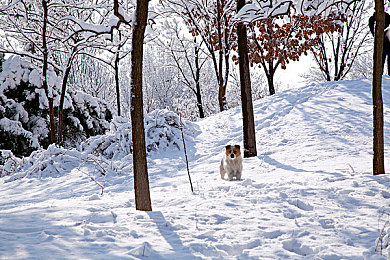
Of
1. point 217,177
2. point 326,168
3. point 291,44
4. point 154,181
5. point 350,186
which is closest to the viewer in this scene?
point 350,186

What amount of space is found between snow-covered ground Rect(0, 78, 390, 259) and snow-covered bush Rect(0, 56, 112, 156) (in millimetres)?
3730

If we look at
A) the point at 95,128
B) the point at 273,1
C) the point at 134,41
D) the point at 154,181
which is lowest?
the point at 154,181

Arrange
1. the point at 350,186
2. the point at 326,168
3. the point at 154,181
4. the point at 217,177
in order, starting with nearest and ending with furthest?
the point at 350,186, the point at 326,168, the point at 217,177, the point at 154,181

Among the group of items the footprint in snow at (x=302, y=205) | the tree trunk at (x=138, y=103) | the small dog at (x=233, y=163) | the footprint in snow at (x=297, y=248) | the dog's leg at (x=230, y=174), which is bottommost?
the footprint in snow at (x=297, y=248)

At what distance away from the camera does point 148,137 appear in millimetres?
9883

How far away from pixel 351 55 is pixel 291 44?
26.9 feet

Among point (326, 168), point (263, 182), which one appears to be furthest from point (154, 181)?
point (326, 168)

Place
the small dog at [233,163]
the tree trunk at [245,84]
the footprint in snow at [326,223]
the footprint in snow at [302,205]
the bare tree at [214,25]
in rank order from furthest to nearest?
the bare tree at [214,25], the tree trunk at [245,84], the small dog at [233,163], the footprint in snow at [302,205], the footprint in snow at [326,223]

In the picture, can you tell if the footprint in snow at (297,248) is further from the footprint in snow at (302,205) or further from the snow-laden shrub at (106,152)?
the snow-laden shrub at (106,152)

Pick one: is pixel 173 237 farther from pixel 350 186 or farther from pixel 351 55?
pixel 351 55

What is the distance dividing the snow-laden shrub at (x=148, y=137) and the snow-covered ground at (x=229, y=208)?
132 cm

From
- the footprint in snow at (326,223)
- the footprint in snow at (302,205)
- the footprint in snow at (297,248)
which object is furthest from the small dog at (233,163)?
the footprint in snow at (297,248)

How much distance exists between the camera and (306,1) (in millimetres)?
5730

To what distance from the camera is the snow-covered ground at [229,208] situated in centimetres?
250
